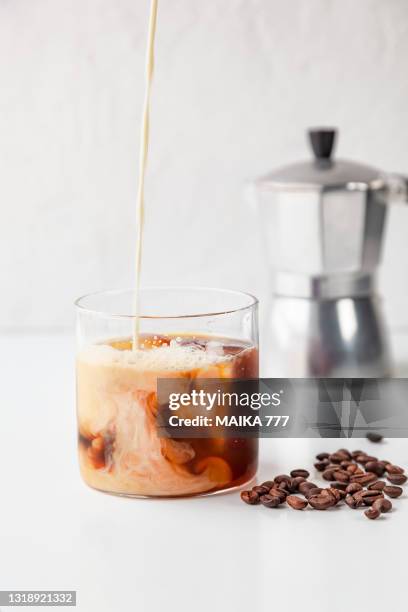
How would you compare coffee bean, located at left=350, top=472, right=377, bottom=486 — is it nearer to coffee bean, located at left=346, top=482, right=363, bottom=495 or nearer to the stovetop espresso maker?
coffee bean, located at left=346, top=482, right=363, bottom=495

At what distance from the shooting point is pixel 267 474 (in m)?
0.94

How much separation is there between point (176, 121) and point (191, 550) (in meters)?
Answer: 1.06

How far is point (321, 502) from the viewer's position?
82 cm

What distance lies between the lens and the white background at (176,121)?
163 centimetres

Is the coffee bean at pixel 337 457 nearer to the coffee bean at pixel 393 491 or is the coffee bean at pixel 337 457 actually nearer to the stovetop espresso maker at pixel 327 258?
the coffee bean at pixel 393 491

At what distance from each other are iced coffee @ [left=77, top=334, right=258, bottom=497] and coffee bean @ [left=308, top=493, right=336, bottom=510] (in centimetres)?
8

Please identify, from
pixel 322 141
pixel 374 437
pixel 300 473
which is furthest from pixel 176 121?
pixel 300 473

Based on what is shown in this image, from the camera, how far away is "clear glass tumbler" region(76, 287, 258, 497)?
0.82m

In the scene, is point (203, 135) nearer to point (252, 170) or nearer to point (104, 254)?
point (252, 170)

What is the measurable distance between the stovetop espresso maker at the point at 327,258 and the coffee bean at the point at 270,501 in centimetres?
45

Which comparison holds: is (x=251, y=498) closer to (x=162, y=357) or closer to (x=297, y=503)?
(x=297, y=503)

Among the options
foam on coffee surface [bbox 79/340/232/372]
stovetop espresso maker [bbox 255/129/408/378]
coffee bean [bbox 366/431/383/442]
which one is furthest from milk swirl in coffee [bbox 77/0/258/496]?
stovetop espresso maker [bbox 255/129/408/378]

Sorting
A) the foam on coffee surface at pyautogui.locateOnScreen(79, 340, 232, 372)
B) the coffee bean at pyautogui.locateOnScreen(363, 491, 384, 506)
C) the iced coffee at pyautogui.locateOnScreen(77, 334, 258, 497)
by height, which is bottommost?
the coffee bean at pyautogui.locateOnScreen(363, 491, 384, 506)

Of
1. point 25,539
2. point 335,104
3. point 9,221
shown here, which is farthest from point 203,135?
point 25,539
